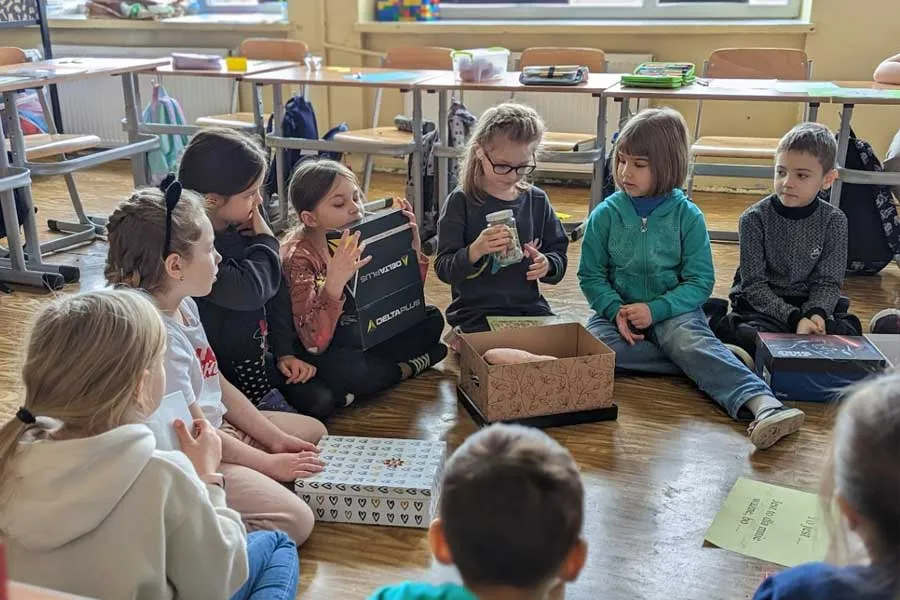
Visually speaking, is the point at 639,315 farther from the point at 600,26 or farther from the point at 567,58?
the point at 600,26

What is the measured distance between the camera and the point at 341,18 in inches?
204

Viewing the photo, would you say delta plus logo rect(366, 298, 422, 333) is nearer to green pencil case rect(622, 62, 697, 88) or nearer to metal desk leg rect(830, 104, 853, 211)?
green pencil case rect(622, 62, 697, 88)

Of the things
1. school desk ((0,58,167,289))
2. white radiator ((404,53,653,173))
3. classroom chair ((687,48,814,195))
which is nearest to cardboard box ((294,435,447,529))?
school desk ((0,58,167,289))

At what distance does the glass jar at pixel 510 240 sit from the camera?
2.38m

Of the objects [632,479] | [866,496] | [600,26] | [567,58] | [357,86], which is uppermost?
[600,26]

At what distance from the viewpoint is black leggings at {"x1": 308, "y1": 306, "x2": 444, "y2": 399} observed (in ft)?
7.66

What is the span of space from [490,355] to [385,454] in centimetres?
46

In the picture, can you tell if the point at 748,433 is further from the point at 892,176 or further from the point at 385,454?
the point at 892,176

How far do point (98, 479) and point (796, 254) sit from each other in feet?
7.06

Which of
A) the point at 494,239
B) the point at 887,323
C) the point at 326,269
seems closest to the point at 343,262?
the point at 326,269

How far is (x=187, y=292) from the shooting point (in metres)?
1.72

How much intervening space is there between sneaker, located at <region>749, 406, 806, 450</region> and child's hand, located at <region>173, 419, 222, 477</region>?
1.30 m

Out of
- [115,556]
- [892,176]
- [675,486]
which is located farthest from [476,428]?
[892,176]

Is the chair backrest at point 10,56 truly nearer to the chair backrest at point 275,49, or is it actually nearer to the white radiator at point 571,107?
the chair backrest at point 275,49
